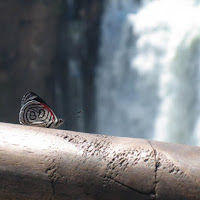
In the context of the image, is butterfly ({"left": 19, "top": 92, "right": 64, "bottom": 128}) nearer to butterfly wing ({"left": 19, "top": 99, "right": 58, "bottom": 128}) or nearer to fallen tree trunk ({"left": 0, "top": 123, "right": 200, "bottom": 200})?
butterfly wing ({"left": 19, "top": 99, "right": 58, "bottom": 128})

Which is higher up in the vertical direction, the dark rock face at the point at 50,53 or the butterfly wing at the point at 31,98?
the butterfly wing at the point at 31,98

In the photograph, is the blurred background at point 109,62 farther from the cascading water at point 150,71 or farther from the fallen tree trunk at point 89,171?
the fallen tree trunk at point 89,171

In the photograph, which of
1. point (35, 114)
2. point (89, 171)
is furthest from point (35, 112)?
point (89, 171)

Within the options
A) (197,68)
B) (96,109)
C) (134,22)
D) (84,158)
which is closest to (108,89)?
(96,109)

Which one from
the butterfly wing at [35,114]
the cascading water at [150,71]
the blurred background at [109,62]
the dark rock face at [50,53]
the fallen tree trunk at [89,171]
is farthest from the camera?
the cascading water at [150,71]

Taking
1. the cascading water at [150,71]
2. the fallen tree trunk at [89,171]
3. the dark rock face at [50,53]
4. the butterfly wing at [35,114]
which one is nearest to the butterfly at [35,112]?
the butterfly wing at [35,114]

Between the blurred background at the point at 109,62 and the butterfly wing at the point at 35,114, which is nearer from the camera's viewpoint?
the butterfly wing at the point at 35,114

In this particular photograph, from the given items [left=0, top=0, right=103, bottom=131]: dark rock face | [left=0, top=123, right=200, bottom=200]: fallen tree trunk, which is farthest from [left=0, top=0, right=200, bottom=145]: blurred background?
[left=0, top=123, right=200, bottom=200]: fallen tree trunk
